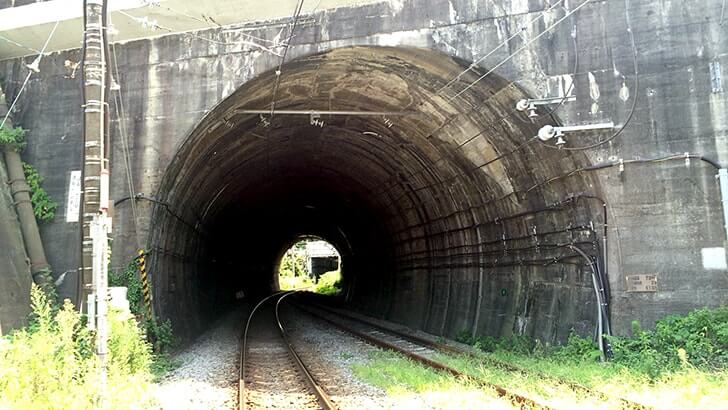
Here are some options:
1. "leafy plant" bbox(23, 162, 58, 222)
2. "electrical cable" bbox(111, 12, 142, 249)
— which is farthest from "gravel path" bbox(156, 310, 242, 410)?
"leafy plant" bbox(23, 162, 58, 222)

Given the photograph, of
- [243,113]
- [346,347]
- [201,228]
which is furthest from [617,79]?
[201,228]

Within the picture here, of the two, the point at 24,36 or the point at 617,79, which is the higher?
the point at 24,36

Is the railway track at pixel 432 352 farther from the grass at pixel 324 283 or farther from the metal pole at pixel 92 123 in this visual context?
the grass at pixel 324 283

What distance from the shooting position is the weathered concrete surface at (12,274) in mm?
9883

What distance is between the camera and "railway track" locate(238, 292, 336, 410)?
813 centimetres

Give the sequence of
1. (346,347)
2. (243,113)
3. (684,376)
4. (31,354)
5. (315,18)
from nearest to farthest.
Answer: (31,354) < (684,376) < (315,18) < (243,113) < (346,347)

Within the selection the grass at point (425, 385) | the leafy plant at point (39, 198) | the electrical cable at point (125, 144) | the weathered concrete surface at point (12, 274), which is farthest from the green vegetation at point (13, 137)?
the grass at point (425, 385)

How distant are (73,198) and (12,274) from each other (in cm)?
166

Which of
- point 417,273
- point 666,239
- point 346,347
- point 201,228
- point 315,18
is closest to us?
point 666,239

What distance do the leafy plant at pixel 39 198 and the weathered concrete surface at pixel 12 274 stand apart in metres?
0.43

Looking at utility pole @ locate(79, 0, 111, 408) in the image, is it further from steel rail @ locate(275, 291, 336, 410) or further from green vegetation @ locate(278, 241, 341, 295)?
green vegetation @ locate(278, 241, 341, 295)

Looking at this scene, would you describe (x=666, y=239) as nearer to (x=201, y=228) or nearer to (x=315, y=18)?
(x=315, y=18)

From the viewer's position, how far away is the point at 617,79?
32.3ft

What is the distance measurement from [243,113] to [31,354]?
23.4 ft
